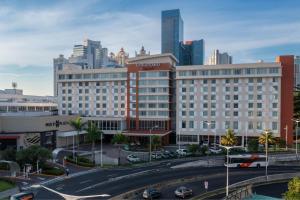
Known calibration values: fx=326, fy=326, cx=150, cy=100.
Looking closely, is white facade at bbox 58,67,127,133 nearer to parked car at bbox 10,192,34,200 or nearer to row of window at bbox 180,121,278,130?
row of window at bbox 180,121,278,130

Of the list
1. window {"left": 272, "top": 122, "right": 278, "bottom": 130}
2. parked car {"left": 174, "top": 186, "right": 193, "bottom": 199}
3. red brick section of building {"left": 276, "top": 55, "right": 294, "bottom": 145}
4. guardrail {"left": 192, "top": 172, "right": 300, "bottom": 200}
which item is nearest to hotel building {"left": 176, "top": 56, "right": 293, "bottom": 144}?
red brick section of building {"left": 276, "top": 55, "right": 294, "bottom": 145}

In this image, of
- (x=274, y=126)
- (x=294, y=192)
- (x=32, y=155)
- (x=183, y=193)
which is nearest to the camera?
(x=294, y=192)

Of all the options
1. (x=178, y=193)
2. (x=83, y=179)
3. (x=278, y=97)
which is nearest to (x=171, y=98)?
(x=278, y=97)

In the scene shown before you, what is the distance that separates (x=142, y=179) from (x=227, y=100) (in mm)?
→ 53739

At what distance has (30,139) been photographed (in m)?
89.7

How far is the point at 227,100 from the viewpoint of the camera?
10500 cm

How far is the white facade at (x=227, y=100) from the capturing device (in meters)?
101

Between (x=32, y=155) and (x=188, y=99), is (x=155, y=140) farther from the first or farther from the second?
(x=32, y=155)

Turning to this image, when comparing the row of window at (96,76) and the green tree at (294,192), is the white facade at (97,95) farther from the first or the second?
the green tree at (294,192)

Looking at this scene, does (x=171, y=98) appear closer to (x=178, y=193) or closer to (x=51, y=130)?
(x=51, y=130)

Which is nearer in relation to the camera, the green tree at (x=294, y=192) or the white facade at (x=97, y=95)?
the green tree at (x=294, y=192)

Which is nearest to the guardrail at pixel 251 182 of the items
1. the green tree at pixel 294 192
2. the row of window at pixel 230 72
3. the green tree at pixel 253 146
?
the green tree at pixel 294 192

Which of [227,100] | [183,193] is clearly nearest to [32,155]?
[183,193]

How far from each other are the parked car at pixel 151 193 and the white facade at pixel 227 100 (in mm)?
52687
